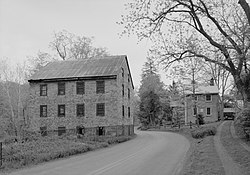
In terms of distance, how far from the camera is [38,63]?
56.9 m

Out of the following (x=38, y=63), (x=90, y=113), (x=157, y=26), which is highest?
(x=38, y=63)

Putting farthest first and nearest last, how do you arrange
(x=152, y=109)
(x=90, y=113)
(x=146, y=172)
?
(x=152, y=109)
(x=90, y=113)
(x=146, y=172)

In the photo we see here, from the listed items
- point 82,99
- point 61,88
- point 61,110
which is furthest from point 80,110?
point 61,88

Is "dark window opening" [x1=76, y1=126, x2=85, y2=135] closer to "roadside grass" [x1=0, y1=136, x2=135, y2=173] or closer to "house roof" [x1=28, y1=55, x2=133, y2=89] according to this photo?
"house roof" [x1=28, y1=55, x2=133, y2=89]

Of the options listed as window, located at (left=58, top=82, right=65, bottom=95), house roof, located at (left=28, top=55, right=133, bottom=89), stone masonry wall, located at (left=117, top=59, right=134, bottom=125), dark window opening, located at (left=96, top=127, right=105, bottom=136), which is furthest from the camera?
window, located at (left=58, top=82, right=65, bottom=95)

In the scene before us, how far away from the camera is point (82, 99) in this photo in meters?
36.4

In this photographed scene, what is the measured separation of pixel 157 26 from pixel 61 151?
10.2 metres

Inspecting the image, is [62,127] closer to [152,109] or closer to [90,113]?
[90,113]

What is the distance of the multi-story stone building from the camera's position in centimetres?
3534

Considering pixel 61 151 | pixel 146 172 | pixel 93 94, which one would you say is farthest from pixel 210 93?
pixel 146 172

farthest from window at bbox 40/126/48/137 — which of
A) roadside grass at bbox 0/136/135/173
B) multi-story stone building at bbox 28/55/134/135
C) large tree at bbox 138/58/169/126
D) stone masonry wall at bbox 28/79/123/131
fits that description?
large tree at bbox 138/58/169/126

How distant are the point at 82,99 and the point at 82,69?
14.4 ft

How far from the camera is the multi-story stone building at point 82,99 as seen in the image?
35.3 meters

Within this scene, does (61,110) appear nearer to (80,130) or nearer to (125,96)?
(80,130)
